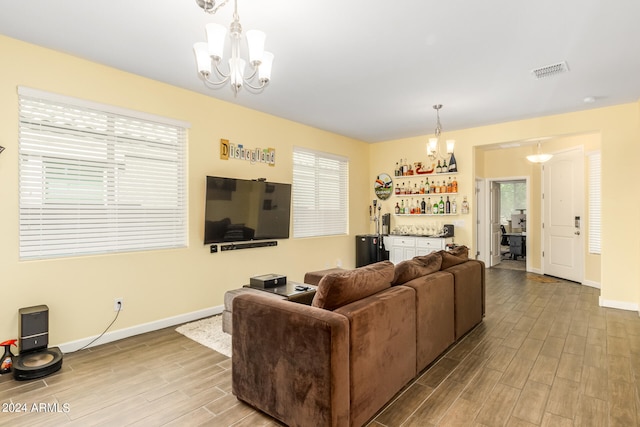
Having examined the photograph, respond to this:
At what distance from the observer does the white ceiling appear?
7.80ft

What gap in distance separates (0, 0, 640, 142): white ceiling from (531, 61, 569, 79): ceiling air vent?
2.4 inches

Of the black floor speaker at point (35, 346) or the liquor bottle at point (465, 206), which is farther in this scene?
the liquor bottle at point (465, 206)

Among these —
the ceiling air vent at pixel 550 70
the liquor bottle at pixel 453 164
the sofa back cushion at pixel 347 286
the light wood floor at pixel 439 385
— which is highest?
the ceiling air vent at pixel 550 70

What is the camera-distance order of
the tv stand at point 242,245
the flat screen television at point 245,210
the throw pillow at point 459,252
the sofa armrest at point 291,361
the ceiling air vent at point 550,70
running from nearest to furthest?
the sofa armrest at point 291,361, the ceiling air vent at point 550,70, the throw pillow at point 459,252, the flat screen television at point 245,210, the tv stand at point 242,245

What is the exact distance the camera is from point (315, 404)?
1.83 meters

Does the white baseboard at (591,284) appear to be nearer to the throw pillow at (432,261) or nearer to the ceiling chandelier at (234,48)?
the throw pillow at (432,261)

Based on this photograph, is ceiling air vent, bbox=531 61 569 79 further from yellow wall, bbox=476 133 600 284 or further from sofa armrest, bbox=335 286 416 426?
yellow wall, bbox=476 133 600 284

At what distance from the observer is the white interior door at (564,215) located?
5.91 m

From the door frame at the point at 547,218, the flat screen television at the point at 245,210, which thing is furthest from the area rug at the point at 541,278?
the flat screen television at the point at 245,210

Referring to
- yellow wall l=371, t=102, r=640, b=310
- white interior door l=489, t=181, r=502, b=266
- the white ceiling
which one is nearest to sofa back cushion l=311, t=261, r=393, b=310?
the white ceiling

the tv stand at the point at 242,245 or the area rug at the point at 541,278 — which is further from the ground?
the tv stand at the point at 242,245

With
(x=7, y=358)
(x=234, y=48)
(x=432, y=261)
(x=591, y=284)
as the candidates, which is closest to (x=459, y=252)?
(x=432, y=261)

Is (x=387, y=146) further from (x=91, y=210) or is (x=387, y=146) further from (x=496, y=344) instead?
(x=91, y=210)

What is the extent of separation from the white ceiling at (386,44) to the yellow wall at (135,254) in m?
0.17
